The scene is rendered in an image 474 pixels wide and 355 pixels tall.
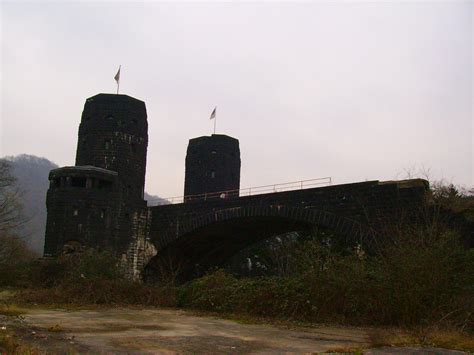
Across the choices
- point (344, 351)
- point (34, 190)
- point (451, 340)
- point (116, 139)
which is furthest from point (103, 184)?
point (34, 190)

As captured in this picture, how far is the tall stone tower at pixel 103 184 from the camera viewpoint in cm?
2777

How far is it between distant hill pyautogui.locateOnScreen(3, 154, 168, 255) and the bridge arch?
3683 centimetres

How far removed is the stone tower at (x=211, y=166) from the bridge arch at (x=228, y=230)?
710 cm

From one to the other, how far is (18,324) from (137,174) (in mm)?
21911

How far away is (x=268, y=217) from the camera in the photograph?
26.2m

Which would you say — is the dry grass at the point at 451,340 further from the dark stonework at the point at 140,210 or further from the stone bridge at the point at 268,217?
the dark stonework at the point at 140,210

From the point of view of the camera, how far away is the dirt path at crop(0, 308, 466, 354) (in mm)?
7668

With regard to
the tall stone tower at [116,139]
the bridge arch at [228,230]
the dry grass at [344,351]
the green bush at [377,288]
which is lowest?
the dry grass at [344,351]

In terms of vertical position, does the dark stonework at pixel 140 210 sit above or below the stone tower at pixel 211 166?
below

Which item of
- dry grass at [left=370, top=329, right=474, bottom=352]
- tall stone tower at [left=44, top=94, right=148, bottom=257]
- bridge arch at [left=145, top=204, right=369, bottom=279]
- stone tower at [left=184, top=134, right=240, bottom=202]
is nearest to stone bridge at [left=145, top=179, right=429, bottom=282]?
bridge arch at [left=145, top=204, right=369, bottom=279]

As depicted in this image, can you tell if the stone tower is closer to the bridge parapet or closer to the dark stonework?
the dark stonework

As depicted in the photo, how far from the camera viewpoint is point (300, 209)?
951 inches

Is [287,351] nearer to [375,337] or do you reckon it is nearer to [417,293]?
[375,337]

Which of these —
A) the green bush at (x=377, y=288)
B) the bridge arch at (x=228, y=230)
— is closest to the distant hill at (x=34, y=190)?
the bridge arch at (x=228, y=230)
